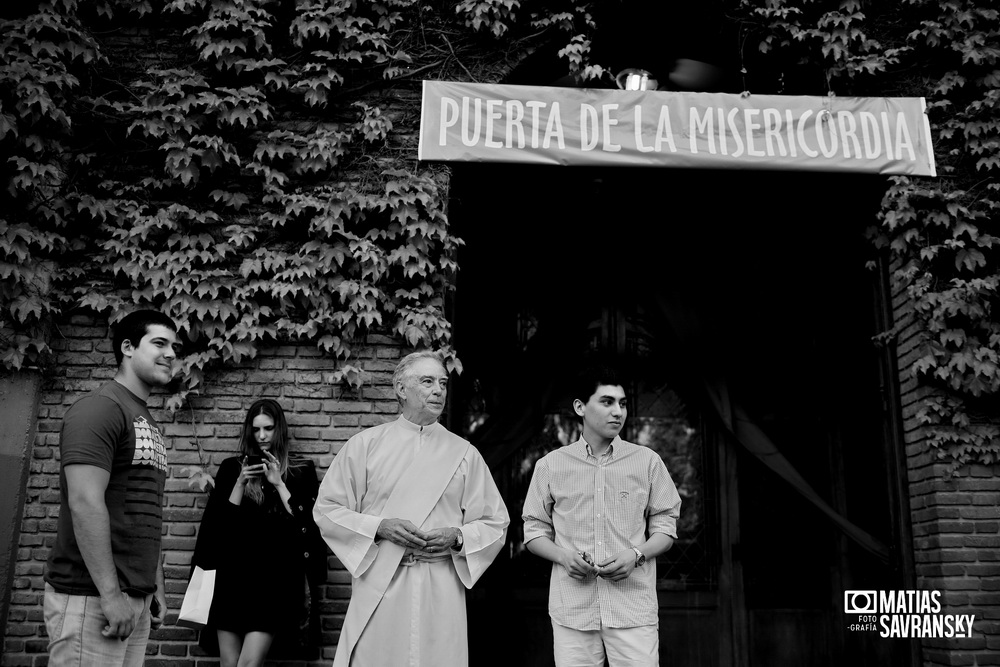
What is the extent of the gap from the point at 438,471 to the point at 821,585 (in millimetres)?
3811

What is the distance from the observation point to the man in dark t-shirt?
2.68 metres

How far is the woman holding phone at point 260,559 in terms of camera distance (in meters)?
4.09

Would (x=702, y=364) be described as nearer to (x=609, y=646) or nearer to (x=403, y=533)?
(x=609, y=646)

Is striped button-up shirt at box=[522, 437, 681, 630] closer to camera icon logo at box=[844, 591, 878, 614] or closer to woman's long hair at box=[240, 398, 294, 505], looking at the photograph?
woman's long hair at box=[240, 398, 294, 505]

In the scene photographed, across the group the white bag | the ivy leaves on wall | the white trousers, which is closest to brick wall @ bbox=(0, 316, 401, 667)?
the ivy leaves on wall

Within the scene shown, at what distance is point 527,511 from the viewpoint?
→ 3.85 meters

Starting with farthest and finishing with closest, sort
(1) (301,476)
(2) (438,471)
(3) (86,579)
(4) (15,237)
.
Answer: (4) (15,237) → (1) (301,476) → (2) (438,471) → (3) (86,579)

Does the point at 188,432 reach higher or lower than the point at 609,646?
higher

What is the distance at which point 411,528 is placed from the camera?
11.0ft

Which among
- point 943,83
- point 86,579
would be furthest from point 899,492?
point 86,579

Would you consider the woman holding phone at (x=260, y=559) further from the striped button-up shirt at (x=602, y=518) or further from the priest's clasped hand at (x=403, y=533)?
the striped button-up shirt at (x=602, y=518)

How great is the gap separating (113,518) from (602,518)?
209 centimetres

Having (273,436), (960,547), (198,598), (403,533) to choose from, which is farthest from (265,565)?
(960,547)

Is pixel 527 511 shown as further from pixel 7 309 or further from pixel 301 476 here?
pixel 7 309
